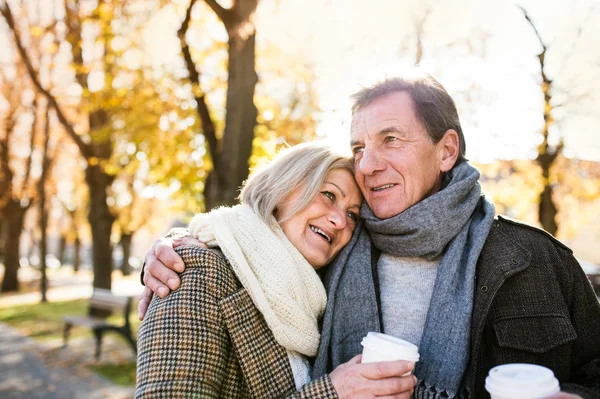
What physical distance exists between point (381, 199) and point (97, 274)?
12847 mm

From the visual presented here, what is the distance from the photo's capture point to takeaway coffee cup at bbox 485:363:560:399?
6.00 feet

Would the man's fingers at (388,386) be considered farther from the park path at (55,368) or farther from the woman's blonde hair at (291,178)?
the park path at (55,368)

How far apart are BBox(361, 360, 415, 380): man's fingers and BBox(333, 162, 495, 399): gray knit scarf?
486 millimetres

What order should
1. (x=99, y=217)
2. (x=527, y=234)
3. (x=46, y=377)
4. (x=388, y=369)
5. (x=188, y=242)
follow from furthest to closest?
(x=99, y=217)
(x=46, y=377)
(x=527, y=234)
(x=188, y=242)
(x=388, y=369)

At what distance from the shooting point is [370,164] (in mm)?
2938

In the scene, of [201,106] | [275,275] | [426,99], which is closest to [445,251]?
[426,99]

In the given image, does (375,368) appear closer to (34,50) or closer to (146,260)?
(146,260)

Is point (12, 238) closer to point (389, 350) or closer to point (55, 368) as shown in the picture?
point (55, 368)

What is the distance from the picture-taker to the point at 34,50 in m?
17.1

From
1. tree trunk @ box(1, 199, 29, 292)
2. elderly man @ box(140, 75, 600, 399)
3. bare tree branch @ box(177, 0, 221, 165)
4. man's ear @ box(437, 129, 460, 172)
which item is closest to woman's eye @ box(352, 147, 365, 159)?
elderly man @ box(140, 75, 600, 399)

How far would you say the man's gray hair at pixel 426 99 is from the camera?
3.03m

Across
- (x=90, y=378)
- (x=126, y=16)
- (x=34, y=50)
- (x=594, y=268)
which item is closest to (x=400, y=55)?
(x=126, y=16)

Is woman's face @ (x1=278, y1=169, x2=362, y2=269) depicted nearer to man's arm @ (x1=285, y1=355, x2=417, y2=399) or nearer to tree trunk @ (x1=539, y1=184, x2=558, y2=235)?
man's arm @ (x1=285, y1=355, x2=417, y2=399)

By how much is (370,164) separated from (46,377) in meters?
7.75
